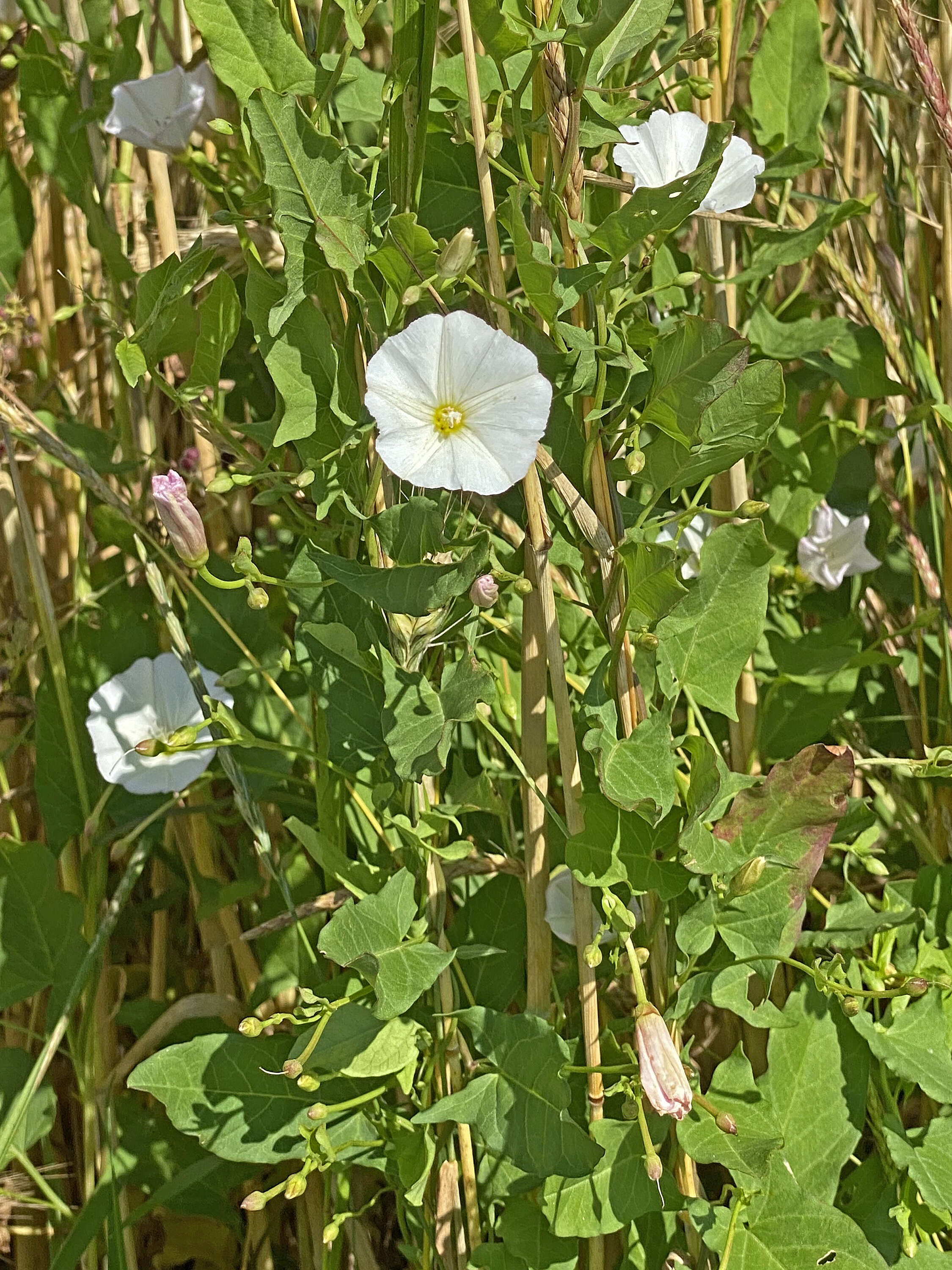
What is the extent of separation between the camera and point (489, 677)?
48cm

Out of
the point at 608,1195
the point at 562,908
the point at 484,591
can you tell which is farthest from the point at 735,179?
the point at 608,1195

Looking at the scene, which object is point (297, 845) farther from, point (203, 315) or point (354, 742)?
point (203, 315)

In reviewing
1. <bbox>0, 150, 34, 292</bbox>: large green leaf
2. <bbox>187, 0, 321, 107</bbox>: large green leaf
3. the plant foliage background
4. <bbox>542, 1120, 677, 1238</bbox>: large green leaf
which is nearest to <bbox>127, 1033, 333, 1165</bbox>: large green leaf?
the plant foliage background

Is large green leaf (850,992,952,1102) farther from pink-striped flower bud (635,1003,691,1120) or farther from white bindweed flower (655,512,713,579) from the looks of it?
white bindweed flower (655,512,713,579)

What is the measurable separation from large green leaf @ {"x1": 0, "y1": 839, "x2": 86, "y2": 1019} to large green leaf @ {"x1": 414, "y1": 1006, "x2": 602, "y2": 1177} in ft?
0.98

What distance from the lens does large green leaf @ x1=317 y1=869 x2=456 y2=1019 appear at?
0.47m

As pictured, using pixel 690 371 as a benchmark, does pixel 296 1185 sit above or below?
below

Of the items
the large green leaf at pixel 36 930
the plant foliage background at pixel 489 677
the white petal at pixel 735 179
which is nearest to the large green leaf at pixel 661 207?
the plant foliage background at pixel 489 677

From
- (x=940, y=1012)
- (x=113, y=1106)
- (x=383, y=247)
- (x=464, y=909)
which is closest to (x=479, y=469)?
(x=383, y=247)

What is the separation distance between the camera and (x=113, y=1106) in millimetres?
731

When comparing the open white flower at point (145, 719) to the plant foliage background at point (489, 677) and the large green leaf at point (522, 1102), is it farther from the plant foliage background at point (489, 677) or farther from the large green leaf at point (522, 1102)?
the large green leaf at point (522, 1102)

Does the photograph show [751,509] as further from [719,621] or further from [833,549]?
[833,549]

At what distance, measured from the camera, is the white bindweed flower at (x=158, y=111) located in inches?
25.7

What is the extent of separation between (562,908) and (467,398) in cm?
26
